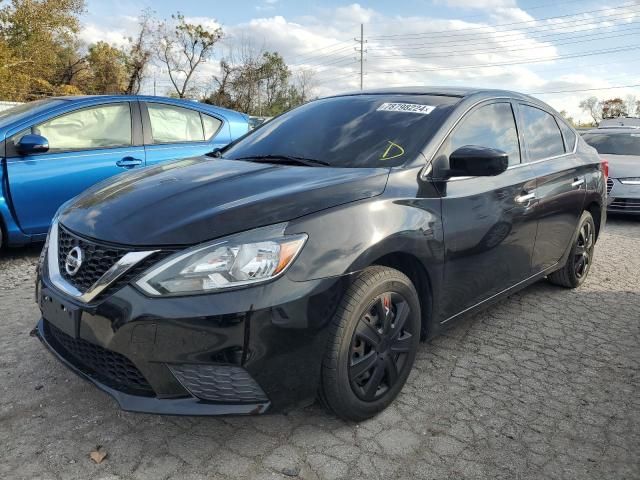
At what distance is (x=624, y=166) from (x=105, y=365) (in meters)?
8.75

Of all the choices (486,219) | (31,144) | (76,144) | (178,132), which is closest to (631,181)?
(486,219)

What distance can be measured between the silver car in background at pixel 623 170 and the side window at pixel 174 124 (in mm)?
6354

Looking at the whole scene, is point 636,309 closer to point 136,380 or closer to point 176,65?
point 136,380

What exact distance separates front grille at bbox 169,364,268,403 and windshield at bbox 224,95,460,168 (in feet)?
4.05

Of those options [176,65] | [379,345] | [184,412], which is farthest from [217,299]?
[176,65]

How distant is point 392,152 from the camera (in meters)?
2.77

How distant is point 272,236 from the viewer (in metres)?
2.03

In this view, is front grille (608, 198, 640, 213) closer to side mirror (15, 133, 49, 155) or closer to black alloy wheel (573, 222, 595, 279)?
black alloy wheel (573, 222, 595, 279)

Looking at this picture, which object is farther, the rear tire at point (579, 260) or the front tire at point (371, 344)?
the rear tire at point (579, 260)

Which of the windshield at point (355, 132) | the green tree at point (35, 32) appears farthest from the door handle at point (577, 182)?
the green tree at point (35, 32)

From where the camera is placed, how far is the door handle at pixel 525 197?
3.26m

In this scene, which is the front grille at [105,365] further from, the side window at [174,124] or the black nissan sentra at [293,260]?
the side window at [174,124]

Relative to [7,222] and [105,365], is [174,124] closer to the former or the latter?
[7,222]

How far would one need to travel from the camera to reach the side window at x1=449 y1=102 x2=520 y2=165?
118 inches
